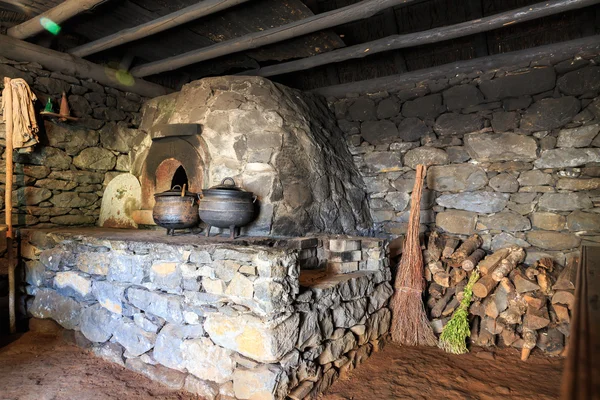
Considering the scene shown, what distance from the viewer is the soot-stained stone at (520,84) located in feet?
12.2

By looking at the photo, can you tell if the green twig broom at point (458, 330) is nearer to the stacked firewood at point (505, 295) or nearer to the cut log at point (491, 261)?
the stacked firewood at point (505, 295)

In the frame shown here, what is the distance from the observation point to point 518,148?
385cm

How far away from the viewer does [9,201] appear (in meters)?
3.71

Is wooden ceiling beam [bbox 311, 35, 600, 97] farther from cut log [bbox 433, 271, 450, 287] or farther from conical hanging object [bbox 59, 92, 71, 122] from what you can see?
conical hanging object [bbox 59, 92, 71, 122]

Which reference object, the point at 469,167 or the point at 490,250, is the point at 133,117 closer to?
the point at 469,167

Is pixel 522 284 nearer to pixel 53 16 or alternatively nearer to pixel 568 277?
pixel 568 277

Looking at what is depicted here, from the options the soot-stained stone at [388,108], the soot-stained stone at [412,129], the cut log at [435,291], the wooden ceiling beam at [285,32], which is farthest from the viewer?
the soot-stained stone at [388,108]

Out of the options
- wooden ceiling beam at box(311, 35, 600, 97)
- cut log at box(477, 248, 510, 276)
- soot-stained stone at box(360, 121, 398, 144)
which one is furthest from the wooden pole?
cut log at box(477, 248, 510, 276)

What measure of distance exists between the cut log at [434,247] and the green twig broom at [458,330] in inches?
19.9

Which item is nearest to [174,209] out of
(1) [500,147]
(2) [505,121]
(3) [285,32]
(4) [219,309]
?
(4) [219,309]

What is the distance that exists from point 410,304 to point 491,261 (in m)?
0.96

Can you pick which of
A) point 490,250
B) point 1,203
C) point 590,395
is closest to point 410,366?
point 490,250

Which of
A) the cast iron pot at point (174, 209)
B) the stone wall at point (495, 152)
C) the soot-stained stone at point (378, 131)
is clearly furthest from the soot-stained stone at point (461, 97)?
the cast iron pot at point (174, 209)

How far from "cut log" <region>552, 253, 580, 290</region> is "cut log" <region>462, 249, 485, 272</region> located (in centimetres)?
67
